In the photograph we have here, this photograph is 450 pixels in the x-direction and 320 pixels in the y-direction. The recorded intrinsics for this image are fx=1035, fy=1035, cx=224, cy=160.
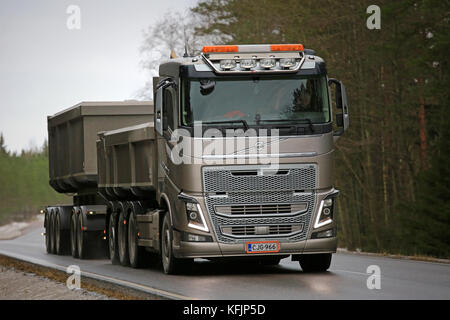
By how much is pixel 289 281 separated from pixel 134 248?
527 centimetres

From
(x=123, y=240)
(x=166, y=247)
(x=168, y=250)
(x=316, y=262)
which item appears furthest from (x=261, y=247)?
(x=123, y=240)

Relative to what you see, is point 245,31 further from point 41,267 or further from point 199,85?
point 199,85

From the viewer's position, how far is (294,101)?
16500 mm

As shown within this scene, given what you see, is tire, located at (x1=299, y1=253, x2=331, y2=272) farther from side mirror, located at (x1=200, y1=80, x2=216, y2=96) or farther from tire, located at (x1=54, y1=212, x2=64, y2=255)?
tire, located at (x1=54, y1=212, x2=64, y2=255)

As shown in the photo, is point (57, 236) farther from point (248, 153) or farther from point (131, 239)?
point (248, 153)

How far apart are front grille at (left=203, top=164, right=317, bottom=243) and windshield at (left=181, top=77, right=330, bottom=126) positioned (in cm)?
78

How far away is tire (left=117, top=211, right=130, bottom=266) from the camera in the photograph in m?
20.5

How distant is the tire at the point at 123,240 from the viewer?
808 inches

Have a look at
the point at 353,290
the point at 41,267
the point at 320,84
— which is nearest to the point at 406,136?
the point at 41,267

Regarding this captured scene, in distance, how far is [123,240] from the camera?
2080 cm

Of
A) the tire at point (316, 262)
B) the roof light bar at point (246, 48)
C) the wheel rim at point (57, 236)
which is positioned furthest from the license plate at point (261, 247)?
the wheel rim at point (57, 236)

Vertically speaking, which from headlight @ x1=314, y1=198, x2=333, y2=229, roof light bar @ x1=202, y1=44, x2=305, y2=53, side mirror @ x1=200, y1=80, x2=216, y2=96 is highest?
roof light bar @ x1=202, y1=44, x2=305, y2=53

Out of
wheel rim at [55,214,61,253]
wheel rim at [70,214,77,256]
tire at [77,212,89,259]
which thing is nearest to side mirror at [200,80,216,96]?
tire at [77,212,89,259]
